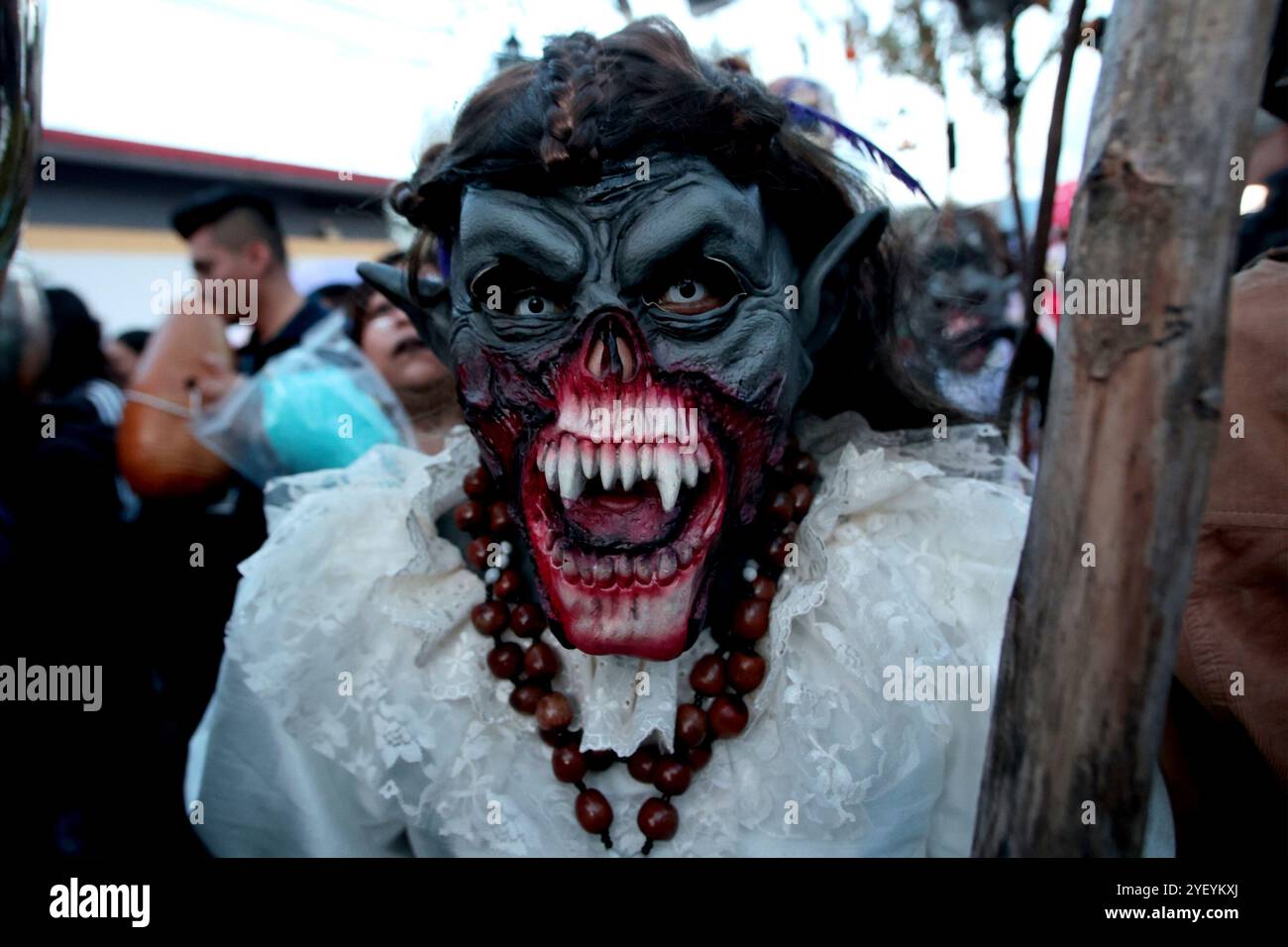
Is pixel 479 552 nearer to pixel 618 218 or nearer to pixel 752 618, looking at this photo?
pixel 752 618

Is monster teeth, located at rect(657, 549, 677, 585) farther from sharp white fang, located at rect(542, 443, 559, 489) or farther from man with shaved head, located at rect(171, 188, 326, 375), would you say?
man with shaved head, located at rect(171, 188, 326, 375)

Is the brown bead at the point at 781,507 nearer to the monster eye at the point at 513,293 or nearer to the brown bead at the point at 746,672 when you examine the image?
the brown bead at the point at 746,672

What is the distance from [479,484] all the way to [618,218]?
21.0 inches

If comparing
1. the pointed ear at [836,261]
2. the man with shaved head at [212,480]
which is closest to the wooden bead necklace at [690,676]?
the pointed ear at [836,261]

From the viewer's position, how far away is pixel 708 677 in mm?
1340

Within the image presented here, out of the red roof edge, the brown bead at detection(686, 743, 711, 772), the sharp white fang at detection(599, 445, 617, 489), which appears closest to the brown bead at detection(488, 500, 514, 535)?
the sharp white fang at detection(599, 445, 617, 489)

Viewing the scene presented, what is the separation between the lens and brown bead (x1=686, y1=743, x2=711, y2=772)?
133 cm

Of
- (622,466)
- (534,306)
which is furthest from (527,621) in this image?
(534,306)

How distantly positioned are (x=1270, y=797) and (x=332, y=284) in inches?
117

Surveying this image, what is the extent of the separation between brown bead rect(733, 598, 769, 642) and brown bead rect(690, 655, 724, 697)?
0.20 feet

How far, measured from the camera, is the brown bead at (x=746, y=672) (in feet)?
4.36

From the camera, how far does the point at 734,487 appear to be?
1249 mm
